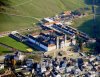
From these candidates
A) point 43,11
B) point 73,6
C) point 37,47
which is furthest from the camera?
point 73,6

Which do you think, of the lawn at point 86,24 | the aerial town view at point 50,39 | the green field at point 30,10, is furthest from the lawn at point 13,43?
the lawn at point 86,24

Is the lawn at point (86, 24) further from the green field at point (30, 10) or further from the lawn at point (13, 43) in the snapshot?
the lawn at point (13, 43)

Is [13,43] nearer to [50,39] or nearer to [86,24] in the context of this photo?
[50,39]

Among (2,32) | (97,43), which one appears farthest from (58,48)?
(2,32)

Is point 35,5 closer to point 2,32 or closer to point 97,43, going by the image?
point 2,32

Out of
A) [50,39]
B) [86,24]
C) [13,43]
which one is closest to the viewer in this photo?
[13,43]

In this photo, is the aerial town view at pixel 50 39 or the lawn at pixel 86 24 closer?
the aerial town view at pixel 50 39

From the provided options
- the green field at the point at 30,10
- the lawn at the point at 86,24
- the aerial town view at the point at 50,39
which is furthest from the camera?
the lawn at the point at 86,24

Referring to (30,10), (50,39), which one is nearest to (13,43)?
(50,39)
